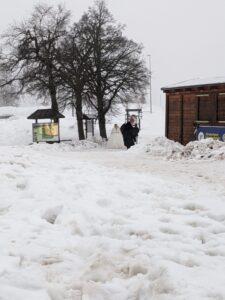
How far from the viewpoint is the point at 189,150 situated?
14.7 meters

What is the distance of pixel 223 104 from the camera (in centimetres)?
2044

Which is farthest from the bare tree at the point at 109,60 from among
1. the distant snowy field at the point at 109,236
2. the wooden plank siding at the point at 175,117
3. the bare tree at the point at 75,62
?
the distant snowy field at the point at 109,236

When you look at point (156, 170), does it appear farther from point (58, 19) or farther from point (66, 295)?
point (58, 19)

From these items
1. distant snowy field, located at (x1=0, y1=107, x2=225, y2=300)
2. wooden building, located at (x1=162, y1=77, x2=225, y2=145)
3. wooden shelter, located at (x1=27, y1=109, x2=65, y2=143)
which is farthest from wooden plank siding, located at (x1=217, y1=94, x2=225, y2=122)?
wooden shelter, located at (x1=27, y1=109, x2=65, y2=143)

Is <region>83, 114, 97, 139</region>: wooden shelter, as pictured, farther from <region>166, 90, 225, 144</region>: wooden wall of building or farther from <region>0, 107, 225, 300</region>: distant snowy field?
<region>0, 107, 225, 300</region>: distant snowy field

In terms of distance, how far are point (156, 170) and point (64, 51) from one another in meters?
23.5

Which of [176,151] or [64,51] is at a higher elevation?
[64,51]

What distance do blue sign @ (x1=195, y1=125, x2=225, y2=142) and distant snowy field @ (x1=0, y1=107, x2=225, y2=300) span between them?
1119cm

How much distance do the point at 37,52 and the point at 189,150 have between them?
2157 centimetres

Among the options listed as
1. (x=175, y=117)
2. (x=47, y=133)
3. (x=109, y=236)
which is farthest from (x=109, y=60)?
(x=109, y=236)

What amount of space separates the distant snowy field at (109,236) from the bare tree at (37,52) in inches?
969

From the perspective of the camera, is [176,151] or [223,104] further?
[223,104]

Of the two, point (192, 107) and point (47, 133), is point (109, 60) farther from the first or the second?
point (192, 107)

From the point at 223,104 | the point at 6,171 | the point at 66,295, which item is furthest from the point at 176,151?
the point at 66,295
